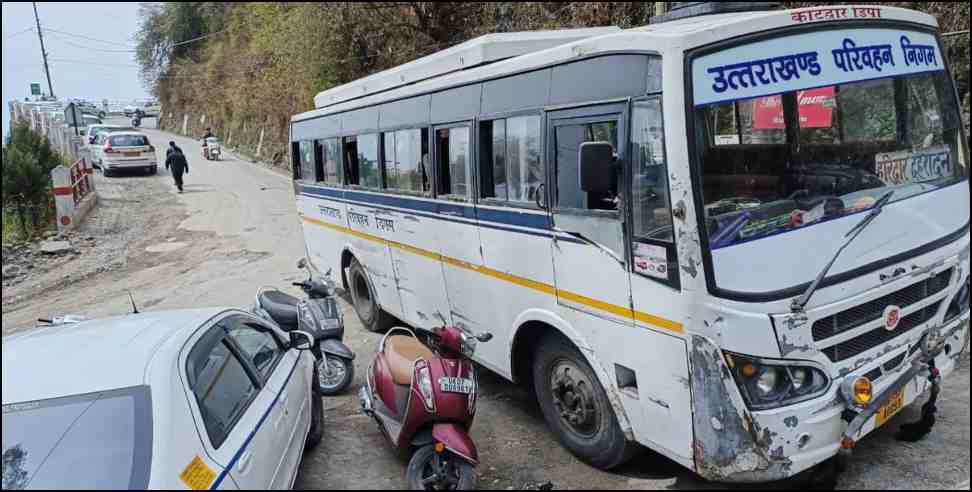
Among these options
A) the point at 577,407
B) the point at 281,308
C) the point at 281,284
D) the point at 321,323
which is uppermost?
the point at 281,308

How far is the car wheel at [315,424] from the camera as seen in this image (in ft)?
16.0

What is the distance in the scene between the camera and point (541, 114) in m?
4.54

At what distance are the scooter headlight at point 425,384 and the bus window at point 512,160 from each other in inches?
53.4

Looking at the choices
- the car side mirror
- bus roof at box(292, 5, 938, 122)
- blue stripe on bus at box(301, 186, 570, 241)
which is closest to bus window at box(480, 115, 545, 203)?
blue stripe on bus at box(301, 186, 570, 241)

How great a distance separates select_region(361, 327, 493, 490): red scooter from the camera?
397 centimetres

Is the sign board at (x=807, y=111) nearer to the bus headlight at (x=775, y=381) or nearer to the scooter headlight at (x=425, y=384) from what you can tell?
the bus headlight at (x=775, y=381)

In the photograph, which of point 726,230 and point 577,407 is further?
point 577,407

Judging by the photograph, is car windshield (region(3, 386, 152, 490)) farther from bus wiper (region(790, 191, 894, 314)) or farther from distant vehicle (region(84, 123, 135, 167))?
distant vehicle (region(84, 123, 135, 167))

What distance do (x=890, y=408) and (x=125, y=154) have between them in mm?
26801

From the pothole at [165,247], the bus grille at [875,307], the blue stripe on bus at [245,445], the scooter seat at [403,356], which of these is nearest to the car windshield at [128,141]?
the pothole at [165,247]

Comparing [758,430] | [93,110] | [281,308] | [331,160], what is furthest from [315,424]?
[93,110]

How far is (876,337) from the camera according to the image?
3.72 meters

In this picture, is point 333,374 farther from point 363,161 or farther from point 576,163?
point 576,163

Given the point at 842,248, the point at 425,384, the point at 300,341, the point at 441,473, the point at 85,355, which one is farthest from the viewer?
the point at 300,341
